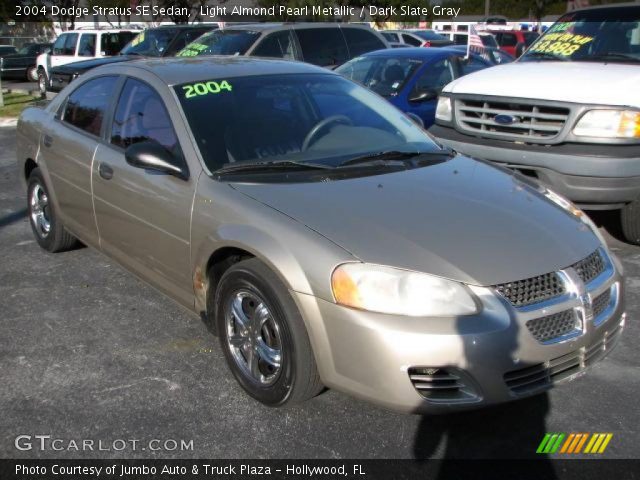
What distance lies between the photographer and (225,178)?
11.0ft

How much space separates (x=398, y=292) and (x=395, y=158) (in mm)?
1308

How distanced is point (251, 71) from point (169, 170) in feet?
3.12

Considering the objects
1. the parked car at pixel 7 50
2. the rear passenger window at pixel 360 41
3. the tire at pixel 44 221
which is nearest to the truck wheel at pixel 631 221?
the tire at pixel 44 221

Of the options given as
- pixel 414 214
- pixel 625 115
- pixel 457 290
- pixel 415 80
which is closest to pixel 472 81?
pixel 625 115

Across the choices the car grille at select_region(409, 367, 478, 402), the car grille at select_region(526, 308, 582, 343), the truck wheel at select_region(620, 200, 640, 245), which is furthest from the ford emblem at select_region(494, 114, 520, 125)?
the car grille at select_region(409, 367, 478, 402)

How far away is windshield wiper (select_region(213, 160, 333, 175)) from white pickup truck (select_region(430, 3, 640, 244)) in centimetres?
235

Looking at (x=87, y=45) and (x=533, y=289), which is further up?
(x=87, y=45)

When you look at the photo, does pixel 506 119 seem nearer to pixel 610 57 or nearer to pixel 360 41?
pixel 610 57

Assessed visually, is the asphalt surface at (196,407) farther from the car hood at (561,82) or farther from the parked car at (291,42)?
the parked car at (291,42)

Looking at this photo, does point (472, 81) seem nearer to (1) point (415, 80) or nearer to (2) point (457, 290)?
(1) point (415, 80)

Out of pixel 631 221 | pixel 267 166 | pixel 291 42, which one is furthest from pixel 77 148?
pixel 291 42

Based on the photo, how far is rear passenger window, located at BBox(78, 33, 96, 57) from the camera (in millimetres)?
17594

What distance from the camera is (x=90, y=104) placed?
4609 millimetres

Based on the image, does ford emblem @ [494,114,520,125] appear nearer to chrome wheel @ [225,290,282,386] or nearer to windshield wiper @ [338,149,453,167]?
windshield wiper @ [338,149,453,167]
